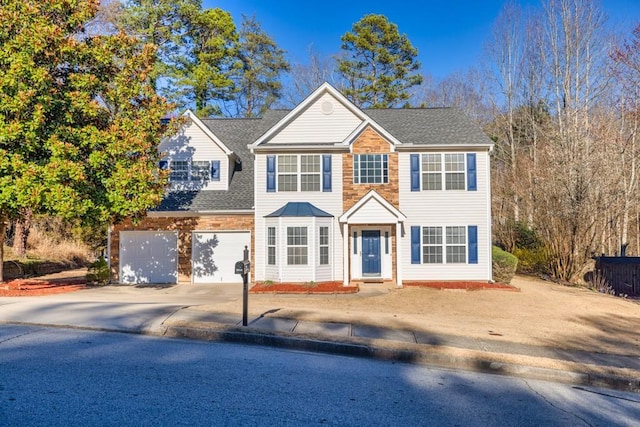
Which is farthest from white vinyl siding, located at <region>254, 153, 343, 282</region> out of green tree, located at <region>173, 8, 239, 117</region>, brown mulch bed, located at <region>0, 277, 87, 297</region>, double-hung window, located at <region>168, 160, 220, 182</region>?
green tree, located at <region>173, 8, 239, 117</region>

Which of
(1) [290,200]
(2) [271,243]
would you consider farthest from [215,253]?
(1) [290,200]

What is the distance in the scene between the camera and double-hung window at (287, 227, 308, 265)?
17.7 meters

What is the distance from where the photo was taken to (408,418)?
4.82 metres

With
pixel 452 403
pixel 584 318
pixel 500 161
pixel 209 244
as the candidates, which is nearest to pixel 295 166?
pixel 209 244

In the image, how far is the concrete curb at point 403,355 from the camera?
699cm

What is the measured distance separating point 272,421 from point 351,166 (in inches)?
574

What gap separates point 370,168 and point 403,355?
11.6m

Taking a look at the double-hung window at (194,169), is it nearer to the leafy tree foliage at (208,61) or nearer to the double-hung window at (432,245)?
the double-hung window at (432,245)

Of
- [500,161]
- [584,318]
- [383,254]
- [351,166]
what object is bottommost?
[584,318]

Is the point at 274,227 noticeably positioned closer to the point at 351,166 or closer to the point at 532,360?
the point at 351,166

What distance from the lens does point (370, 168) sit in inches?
728

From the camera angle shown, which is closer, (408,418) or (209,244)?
(408,418)

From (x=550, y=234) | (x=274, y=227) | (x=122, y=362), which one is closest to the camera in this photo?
(x=122, y=362)

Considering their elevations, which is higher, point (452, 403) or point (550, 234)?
point (550, 234)
